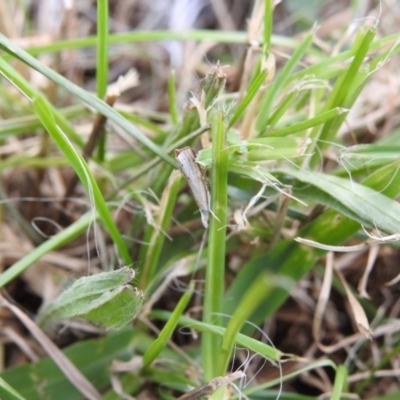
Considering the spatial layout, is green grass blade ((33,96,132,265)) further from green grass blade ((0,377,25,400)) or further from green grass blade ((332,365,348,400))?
green grass blade ((332,365,348,400))

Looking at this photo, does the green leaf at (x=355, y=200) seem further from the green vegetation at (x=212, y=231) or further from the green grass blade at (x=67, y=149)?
the green grass blade at (x=67, y=149)

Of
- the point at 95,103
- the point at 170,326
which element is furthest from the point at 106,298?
the point at 95,103

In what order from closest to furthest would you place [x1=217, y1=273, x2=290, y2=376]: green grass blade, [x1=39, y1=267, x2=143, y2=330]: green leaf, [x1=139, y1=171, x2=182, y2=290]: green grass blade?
[x1=217, y1=273, x2=290, y2=376]: green grass blade, [x1=39, y1=267, x2=143, y2=330]: green leaf, [x1=139, y1=171, x2=182, y2=290]: green grass blade

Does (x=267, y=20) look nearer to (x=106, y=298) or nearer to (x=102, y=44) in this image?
(x=102, y=44)

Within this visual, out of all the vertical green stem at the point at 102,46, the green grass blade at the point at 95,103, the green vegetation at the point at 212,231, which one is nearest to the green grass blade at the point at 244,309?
the green vegetation at the point at 212,231

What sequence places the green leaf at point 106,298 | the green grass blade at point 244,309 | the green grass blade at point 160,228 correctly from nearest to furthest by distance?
the green grass blade at point 244,309 < the green leaf at point 106,298 < the green grass blade at point 160,228

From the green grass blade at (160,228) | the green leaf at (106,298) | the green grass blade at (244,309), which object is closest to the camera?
the green grass blade at (244,309)

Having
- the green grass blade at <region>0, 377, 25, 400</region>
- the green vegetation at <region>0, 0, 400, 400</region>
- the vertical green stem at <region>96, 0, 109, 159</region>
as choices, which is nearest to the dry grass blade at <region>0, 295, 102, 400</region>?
the green vegetation at <region>0, 0, 400, 400</region>

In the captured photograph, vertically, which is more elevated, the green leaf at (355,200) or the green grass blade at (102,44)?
the green grass blade at (102,44)
